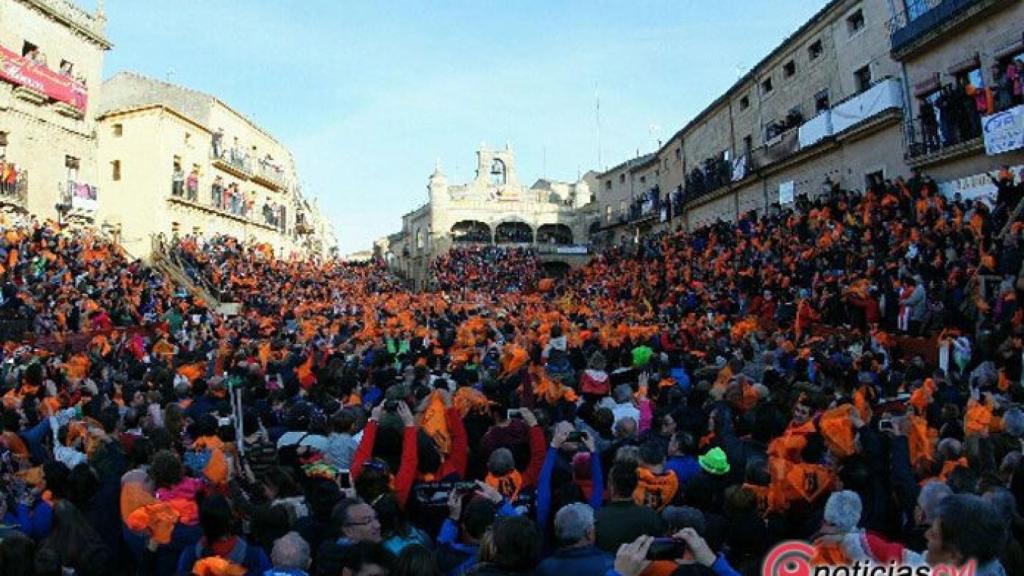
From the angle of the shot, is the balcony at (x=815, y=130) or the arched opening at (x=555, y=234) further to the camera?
the arched opening at (x=555, y=234)

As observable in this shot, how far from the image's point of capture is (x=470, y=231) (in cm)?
5644

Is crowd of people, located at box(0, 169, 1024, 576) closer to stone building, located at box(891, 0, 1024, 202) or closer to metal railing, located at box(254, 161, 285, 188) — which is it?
stone building, located at box(891, 0, 1024, 202)

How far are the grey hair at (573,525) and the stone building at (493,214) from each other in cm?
4996

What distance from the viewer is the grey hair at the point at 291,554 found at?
11.3 feet

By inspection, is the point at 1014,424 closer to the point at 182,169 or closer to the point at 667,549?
the point at 667,549

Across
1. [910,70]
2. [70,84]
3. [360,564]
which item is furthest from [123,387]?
[70,84]

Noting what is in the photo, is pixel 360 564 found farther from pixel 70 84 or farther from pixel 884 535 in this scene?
pixel 70 84

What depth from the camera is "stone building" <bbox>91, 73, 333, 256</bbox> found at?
33750 millimetres

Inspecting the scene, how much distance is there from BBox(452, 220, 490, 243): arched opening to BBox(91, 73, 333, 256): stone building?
1312 cm

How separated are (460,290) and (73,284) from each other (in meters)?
24.0

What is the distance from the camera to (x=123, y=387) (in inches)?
337

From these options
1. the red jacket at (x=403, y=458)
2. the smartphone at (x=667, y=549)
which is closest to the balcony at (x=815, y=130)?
the red jacket at (x=403, y=458)

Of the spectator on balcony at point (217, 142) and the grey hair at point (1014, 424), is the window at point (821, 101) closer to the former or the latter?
the grey hair at point (1014, 424)

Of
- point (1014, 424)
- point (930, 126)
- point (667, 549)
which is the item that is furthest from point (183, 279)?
point (667, 549)
